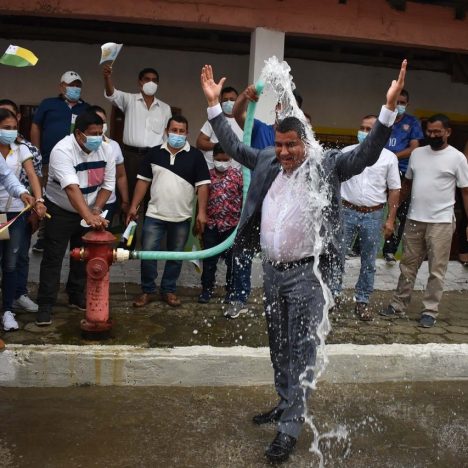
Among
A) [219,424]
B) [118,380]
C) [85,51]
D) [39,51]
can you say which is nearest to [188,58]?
[85,51]

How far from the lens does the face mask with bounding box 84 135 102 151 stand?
5625mm

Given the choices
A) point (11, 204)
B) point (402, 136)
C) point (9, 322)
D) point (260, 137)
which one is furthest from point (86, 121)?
point (402, 136)

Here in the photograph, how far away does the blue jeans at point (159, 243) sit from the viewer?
21.2 ft

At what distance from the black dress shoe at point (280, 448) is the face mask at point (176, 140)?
123 inches

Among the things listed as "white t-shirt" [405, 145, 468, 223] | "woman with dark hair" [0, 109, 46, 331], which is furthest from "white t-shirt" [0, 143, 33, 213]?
"white t-shirt" [405, 145, 468, 223]

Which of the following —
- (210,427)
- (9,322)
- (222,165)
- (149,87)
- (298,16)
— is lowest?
(210,427)

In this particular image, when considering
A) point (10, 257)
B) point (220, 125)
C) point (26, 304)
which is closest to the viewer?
point (220, 125)

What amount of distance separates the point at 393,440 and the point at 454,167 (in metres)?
2.88

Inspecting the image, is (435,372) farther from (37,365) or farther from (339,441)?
(37,365)

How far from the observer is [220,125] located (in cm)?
435

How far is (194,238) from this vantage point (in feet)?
23.5

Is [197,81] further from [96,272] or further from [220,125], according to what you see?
[220,125]

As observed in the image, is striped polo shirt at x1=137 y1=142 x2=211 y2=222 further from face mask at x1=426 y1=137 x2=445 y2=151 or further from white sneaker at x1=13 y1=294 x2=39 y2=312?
face mask at x1=426 y1=137 x2=445 y2=151

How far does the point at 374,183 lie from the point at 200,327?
2.17 metres
